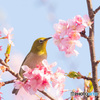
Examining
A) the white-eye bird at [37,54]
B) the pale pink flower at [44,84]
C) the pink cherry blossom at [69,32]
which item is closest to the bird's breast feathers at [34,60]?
the white-eye bird at [37,54]

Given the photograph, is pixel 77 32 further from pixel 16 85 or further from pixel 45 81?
pixel 16 85

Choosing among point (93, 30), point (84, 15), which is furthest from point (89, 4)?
point (93, 30)

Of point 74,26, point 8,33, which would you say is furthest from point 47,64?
point 8,33

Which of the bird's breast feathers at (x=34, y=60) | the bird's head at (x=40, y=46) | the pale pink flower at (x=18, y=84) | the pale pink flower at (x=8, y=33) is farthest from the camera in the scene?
the bird's head at (x=40, y=46)

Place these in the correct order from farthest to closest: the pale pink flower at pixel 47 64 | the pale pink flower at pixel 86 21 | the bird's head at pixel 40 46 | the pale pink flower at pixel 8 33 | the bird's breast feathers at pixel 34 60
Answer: the bird's head at pixel 40 46
the bird's breast feathers at pixel 34 60
the pale pink flower at pixel 8 33
the pale pink flower at pixel 47 64
the pale pink flower at pixel 86 21

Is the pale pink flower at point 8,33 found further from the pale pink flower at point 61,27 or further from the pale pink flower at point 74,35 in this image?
the pale pink flower at point 74,35

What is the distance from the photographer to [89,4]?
287cm

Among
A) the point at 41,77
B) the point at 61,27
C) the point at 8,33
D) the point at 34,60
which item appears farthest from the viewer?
the point at 34,60

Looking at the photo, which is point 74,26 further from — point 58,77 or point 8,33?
point 8,33

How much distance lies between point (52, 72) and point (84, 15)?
3.14 ft

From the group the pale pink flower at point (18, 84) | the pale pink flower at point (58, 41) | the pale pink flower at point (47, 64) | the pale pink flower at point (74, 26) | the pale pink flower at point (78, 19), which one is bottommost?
Answer: the pale pink flower at point (18, 84)

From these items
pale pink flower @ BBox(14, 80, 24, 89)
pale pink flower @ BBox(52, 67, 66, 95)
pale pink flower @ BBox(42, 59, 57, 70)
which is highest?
pale pink flower @ BBox(42, 59, 57, 70)

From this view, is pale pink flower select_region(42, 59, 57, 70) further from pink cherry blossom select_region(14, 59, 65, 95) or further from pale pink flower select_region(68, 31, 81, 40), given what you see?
pale pink flower select_region(68, 31, 81, 40)

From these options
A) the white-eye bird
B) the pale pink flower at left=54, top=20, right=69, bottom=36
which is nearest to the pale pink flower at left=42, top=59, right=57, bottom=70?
the pale pink flower at left=54, top=20, right=69, bottom=36
